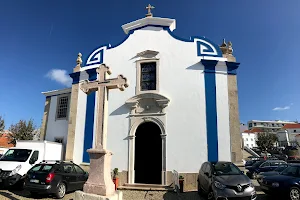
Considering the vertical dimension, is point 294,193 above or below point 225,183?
below

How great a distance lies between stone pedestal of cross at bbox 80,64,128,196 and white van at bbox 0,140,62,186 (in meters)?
5.08

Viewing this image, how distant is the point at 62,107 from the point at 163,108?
720 cm

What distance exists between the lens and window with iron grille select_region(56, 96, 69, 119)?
13.8m

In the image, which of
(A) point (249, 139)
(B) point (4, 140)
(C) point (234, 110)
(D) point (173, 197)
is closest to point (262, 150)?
(A) point (249, 139)

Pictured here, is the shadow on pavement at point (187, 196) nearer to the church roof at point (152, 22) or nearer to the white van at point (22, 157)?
the white van at point (22, 157)

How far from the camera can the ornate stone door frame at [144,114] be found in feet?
34.2

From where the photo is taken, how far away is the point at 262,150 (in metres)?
43.5

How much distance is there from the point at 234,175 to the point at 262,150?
42311 millimetres

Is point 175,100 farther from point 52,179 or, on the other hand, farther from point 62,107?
point 62,107

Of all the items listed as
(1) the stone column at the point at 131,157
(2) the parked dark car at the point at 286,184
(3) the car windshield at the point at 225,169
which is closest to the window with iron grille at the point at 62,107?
(1) the stone column at the point at 131,157

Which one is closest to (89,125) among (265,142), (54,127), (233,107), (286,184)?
(54,127)

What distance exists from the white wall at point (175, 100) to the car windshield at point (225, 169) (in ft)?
7.37

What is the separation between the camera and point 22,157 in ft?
31.6

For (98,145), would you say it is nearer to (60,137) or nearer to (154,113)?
(154,113)
